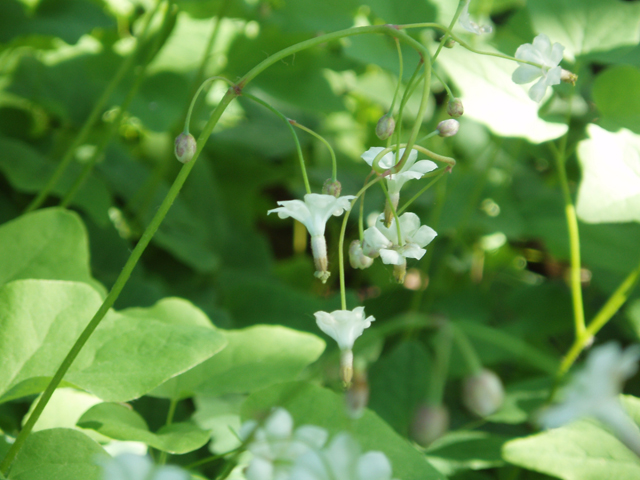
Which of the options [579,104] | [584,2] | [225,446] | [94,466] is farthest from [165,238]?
[579,104]

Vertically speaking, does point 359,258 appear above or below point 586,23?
below

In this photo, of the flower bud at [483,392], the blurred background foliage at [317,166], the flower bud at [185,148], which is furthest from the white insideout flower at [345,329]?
the flower bud at [483,392]

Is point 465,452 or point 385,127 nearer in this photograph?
point 385,127

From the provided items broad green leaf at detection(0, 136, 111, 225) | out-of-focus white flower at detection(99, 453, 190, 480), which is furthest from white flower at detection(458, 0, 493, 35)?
broad green leaf at detection(0, 136, 111, 225)

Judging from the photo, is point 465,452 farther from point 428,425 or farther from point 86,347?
point 86,347

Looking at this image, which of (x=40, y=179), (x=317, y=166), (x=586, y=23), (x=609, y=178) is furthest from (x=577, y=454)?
(x=317, y=166)

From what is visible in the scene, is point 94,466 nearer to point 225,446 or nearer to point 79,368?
point 79,368

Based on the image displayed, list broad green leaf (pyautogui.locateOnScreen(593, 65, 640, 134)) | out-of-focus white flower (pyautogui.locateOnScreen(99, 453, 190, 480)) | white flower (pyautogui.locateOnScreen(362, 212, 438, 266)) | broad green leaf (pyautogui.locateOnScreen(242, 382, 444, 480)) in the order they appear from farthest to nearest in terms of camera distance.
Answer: broad green leaf (pyautogui.locateOnScreen(593, 65, 640, 134)) → broad green leaf (pyautogui.locateOnScreen(242, 382, 444, 480)) → white flower (pyautogui.locateOnScreen(362, 212, 438, 266)) → out-of-focus white flower (pyautogui.locateOnScreen(99, 453, 190, 480))

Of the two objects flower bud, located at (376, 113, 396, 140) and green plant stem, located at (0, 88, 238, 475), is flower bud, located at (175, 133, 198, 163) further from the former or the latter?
flower bud, located at (376, 113, 396, 140)
